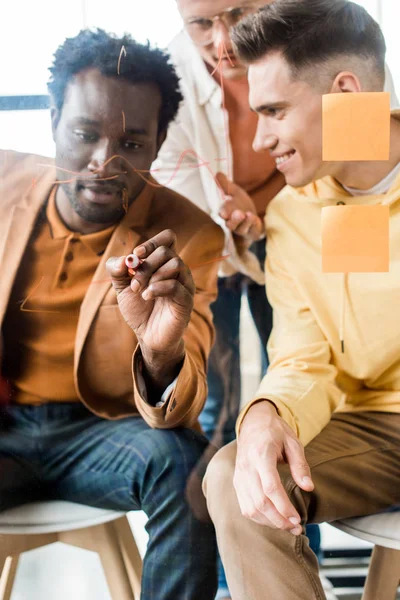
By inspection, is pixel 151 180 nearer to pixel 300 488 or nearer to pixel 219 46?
pixel 219 46

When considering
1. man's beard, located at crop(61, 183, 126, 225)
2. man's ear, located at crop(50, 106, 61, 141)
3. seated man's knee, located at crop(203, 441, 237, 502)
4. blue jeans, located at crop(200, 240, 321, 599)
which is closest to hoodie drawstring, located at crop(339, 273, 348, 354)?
blue jeans, located at crop(200, 240, 321, 599)

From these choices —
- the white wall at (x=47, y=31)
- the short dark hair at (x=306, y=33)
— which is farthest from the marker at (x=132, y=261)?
the short dark hair at (x=306, y=33)

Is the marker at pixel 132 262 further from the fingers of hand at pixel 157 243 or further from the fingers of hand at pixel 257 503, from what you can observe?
the fingers of hand at pixel 257 503

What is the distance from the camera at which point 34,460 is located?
101 cm

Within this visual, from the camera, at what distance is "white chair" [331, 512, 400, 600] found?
963 millimetres

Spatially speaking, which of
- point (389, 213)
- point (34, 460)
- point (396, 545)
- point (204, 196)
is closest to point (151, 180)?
point (204, 196)

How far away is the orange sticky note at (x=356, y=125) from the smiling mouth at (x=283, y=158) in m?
0.05

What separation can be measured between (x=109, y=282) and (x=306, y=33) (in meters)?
0.43

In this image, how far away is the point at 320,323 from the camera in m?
1.00

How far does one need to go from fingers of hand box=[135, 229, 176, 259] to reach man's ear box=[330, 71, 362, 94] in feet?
0.95

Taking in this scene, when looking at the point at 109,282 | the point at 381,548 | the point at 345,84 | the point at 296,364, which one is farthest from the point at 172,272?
the point at 381,548

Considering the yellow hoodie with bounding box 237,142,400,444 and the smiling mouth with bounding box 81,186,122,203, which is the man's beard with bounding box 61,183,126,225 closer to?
the smiling mouth with bounding box 81,186,122,203

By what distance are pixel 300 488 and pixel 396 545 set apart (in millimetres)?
176

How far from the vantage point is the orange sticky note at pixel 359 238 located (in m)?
0.93
